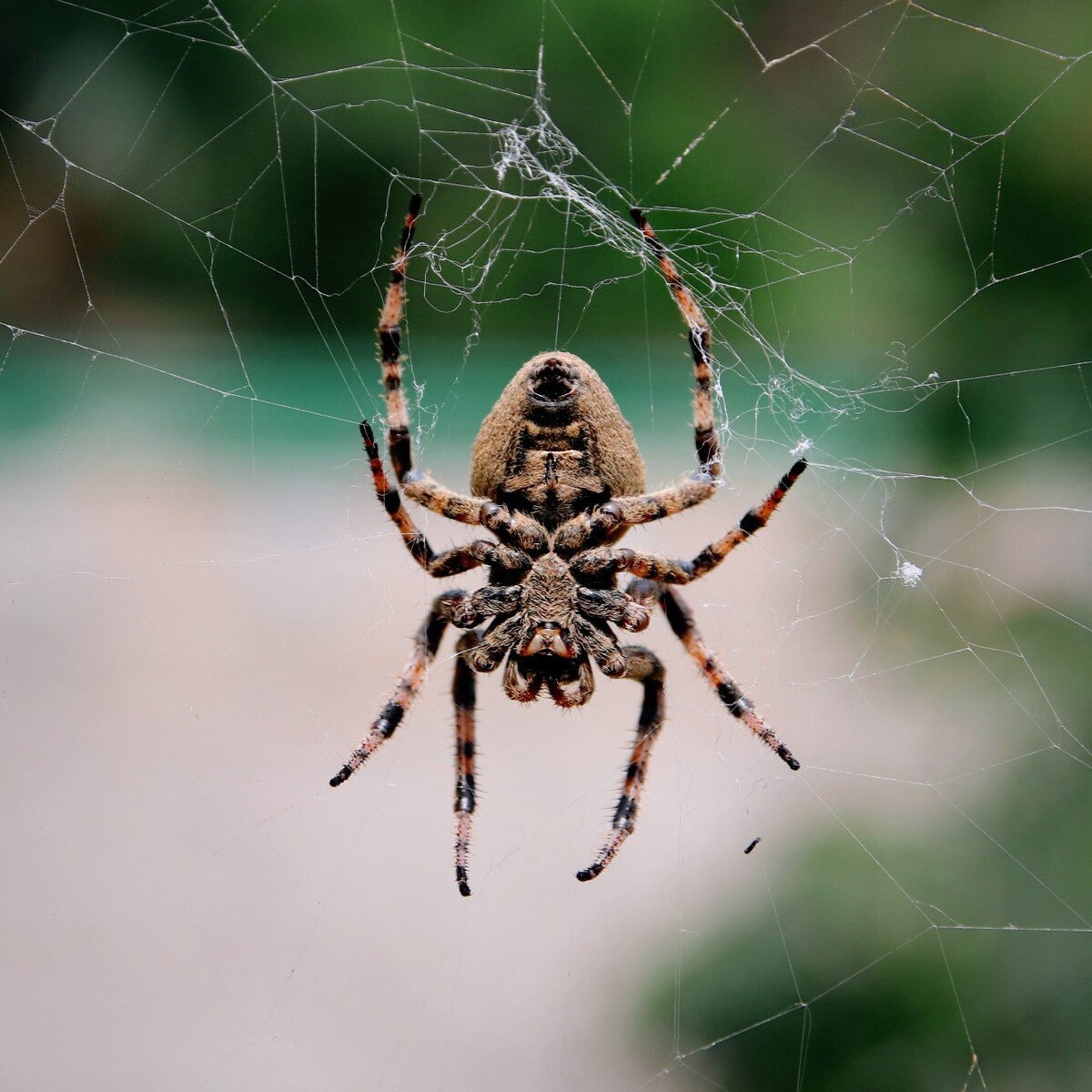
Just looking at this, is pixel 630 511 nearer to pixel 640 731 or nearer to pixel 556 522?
pixel 556 522

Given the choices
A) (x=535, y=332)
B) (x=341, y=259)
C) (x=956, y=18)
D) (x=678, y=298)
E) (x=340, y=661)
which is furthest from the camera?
(x=535, y=332)

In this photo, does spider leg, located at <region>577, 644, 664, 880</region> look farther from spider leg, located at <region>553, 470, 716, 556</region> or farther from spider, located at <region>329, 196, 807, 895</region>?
spider leg, located at <region>553, 470, 716, 556</region>

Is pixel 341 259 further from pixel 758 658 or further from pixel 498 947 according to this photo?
pixel 498 947

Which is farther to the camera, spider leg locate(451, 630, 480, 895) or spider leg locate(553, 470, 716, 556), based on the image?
spider leg locate(451, 630, 480, 895)

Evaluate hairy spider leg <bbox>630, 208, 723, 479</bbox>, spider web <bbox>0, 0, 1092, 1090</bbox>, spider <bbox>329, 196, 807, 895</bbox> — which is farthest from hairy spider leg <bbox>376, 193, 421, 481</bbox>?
hairy spider leg <bbox>630, 208, 723, 479</bbox>

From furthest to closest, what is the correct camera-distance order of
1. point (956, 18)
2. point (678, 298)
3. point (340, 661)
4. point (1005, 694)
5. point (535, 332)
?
point (535, 332), point (340, 661), point (956, 18), point (1005, 694), point (678, 298)

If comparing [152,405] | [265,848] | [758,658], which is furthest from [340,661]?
[152,405]

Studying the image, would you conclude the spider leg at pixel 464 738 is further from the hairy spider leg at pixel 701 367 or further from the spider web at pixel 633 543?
the hairy spider leg at pixel 701 367
